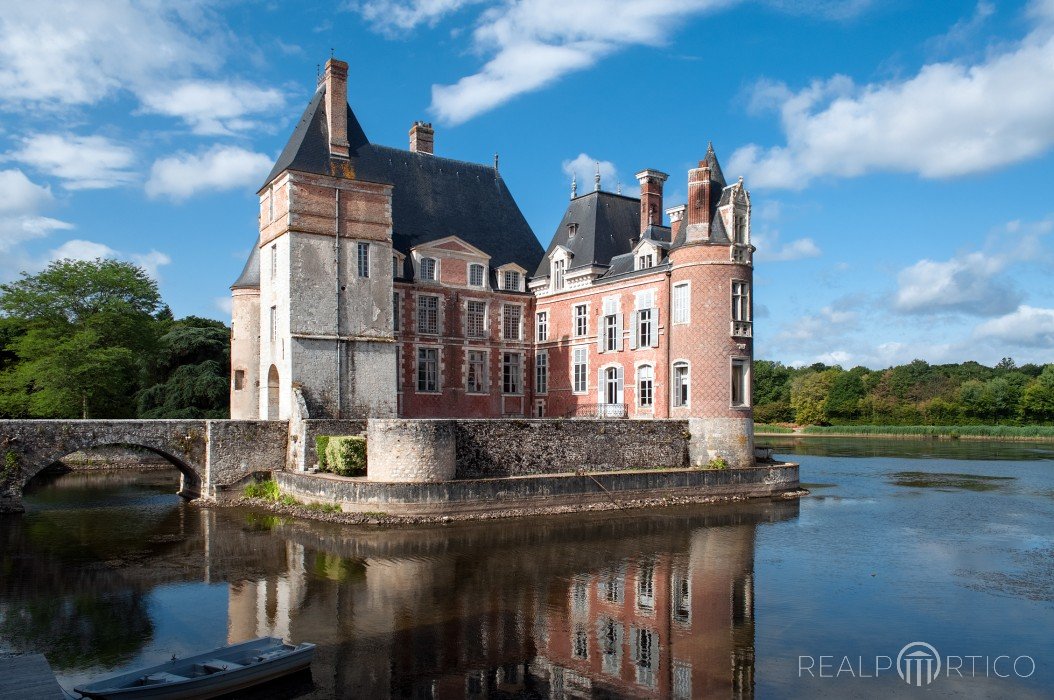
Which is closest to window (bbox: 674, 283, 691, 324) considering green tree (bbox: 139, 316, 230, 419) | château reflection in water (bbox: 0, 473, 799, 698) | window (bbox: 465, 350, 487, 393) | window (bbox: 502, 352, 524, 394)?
château reflection in water (bbox: 0, 473, 799, 698)

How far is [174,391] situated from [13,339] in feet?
23.1

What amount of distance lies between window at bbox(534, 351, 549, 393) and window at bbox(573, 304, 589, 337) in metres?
1.89

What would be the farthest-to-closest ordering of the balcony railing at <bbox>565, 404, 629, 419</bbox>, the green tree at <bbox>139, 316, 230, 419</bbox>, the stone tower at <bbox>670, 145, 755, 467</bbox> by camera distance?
1. the green tree at <bbox>139, 316, 230, 419</bbox>
2. the balcony railing at <bbox>565, 404, 629, 419</bbox>
3. the stone tower at <bbox>670, 145, 755, 467</bbox>

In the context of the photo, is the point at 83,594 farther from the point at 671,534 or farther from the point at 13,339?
the point at 13,339

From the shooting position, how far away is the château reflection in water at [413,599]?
30.6 feet

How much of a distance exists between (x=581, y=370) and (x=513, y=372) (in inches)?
115

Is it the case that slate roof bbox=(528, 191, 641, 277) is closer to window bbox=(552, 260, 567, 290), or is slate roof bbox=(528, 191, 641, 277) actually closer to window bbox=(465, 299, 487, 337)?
window bbox=(552, 260, 567, 290)

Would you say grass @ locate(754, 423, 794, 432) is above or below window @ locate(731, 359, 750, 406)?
below

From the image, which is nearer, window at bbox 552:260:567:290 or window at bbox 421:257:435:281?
window at bbox 421:257:435:281

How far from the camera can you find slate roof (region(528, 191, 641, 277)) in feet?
96.9

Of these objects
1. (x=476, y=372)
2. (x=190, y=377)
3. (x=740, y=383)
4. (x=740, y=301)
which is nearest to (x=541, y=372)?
(x=476, y=372)

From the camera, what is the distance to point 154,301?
3612 cm

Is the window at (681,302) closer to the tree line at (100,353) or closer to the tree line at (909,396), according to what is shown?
the tree line at (100,353)

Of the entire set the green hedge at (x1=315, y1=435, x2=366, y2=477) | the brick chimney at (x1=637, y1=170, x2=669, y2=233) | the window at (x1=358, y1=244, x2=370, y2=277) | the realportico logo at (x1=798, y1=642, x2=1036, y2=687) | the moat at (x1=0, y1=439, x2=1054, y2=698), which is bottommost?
the realportico logo at (x1=798, y1=642, x2=1036, y2=687)
